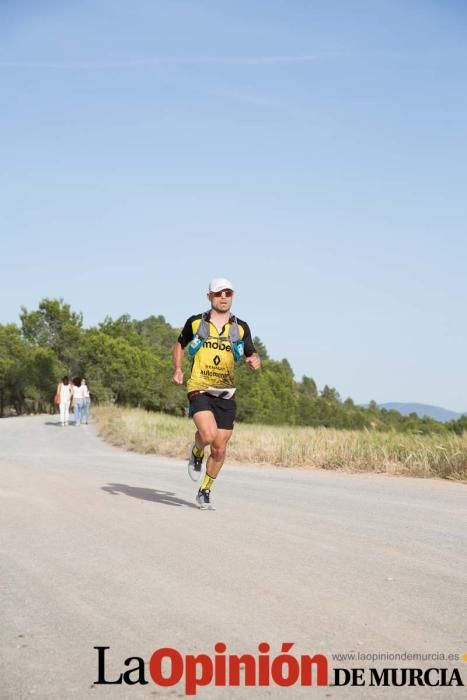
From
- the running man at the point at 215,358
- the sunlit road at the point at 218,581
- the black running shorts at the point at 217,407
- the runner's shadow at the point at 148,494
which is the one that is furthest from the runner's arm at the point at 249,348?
the runner's shadow at the point at 148,494

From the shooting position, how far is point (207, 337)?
8.96 metres

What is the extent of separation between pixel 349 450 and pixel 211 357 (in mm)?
8142

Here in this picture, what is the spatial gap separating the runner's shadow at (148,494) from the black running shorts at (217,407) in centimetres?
101

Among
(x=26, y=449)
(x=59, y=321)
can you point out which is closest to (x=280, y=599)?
(x=26, y=449)

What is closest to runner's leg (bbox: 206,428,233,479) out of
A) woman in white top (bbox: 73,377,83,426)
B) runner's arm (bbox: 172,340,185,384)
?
runner's arm (bbox: 172,340,185,384)

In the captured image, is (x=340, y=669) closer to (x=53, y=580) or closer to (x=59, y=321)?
(x=53, y=580)

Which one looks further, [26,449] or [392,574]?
[26,449]

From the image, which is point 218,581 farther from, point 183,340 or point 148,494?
point 148,494

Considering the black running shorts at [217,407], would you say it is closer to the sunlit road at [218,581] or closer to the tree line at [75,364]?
the sunlit road at [218,581]

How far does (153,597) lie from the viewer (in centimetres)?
524

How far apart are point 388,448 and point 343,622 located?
11881 millimetres

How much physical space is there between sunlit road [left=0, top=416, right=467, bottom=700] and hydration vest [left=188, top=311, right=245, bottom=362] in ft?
5.12

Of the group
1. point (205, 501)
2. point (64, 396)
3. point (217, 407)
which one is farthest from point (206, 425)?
point (64, 396)

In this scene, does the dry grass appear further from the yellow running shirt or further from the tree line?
the tree line
